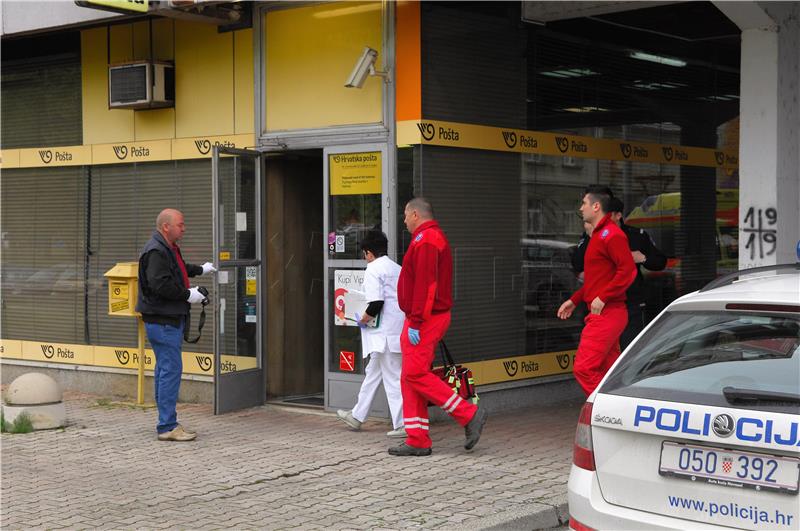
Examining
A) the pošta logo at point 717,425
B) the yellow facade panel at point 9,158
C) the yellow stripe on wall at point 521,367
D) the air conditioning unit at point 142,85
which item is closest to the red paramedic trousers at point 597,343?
the yellow stripe on wall at point 521,367

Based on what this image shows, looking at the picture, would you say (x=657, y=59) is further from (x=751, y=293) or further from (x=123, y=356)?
(x=751, y=293)

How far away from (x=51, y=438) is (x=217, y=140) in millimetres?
3590

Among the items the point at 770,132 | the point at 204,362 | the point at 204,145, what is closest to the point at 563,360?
the point at 770,132

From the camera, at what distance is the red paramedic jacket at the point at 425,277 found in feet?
26.2

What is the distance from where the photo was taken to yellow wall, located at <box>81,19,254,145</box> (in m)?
10.8

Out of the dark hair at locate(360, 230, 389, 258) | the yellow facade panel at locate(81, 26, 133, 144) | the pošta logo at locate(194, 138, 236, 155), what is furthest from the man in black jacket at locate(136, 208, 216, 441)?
the yellow facade panel at locate(81, 26, 133, 144)

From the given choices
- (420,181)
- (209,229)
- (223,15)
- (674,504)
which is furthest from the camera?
(209,229)

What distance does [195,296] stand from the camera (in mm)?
9031

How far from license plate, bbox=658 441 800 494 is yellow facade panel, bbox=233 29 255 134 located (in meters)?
7.25

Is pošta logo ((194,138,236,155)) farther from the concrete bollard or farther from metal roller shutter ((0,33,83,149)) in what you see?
the concrete bollard

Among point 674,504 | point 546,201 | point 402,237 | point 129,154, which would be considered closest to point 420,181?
point 402,237

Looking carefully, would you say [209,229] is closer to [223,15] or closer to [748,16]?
[223,15]

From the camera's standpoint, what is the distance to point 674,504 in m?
4.27

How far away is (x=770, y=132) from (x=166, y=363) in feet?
18.4
